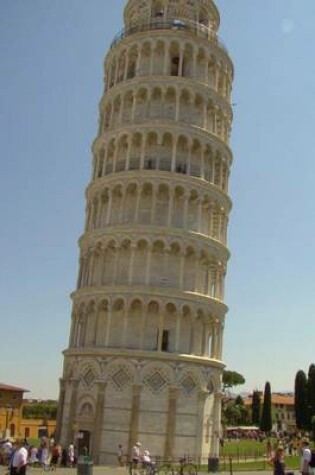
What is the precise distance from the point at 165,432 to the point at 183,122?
20.5 metres

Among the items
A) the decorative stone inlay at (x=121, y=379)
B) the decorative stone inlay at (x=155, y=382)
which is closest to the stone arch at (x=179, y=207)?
the decorative stone inlay at (x=155, y=382)

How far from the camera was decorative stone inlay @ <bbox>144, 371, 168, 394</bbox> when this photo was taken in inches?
1374

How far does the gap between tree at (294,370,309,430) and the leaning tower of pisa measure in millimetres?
37996

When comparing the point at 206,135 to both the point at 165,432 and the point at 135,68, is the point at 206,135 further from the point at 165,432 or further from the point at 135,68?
the point at 165,432

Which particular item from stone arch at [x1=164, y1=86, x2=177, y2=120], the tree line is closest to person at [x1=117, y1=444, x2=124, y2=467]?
stone arch at [x1=164, y1=86, x2=177, y2=120]

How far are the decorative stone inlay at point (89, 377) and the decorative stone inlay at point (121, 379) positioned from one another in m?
1.50

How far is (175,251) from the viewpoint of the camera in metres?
37.9

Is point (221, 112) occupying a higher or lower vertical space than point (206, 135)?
higher

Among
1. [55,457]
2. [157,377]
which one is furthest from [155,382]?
[55,457]

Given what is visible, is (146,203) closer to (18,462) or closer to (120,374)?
(120,374)

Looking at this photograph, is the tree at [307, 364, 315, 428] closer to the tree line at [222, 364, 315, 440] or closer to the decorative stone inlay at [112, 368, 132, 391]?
the tree line at [222, 364, 315, 440]

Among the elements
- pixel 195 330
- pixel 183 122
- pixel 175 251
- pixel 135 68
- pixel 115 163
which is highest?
pixel 135 68

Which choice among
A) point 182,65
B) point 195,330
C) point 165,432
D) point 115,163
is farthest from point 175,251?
point 182,65

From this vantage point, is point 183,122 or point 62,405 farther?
point 183,122
